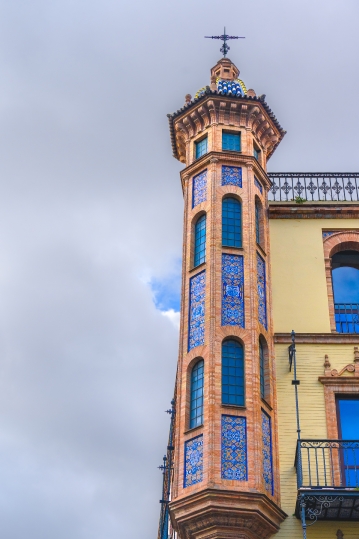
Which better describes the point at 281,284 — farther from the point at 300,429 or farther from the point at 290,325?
the point at 300,429

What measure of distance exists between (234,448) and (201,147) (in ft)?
30.0

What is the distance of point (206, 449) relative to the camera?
1673cm

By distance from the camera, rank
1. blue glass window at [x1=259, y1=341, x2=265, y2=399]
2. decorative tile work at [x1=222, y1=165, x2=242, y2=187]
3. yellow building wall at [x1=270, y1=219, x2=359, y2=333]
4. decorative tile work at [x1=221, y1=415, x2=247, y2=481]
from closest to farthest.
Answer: decorative tile work at [x1=221, y1=415, x2=247, y2=481], blue glass window at [x1=259, y1=341, x2=265, y2=399], yellow building wall at [x1=270, y1=219, x2=359, y2=333], decorative tile work at [x1=222, y1=165, x2=242, y2=187]

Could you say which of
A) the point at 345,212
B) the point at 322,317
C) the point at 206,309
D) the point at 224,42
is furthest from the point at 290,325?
the point at 224,42

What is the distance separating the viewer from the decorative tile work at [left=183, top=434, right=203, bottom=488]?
16.6 meters

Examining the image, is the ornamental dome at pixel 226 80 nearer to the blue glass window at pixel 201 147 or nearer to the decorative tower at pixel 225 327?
the decorative tower at pixel 225 327

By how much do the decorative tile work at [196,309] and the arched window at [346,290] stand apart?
3542mm

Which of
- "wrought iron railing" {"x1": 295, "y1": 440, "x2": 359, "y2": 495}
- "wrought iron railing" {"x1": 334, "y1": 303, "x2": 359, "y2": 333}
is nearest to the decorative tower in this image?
"wrought iron railing" {"x1": 295, "y1": 440, "x2": 359, "y2": 495}

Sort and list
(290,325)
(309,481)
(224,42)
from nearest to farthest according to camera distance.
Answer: (309,481) → (290,325) → (224,42)

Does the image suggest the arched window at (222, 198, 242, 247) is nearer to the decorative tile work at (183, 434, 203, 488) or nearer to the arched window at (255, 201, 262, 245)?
the arched window at (255, 201, 262, 245)

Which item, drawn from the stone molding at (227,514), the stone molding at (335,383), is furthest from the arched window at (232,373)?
the stone molding at (227,514)

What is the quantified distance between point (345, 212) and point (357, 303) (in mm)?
2679

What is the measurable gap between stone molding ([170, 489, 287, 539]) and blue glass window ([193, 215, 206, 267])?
20.2 ft

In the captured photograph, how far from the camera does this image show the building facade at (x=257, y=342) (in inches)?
650
